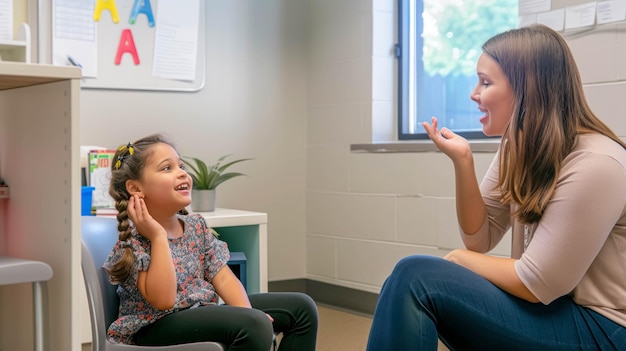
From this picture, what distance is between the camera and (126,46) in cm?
336

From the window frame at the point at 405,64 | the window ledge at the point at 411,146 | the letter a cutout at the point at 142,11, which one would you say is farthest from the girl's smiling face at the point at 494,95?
the letter a cutout at the point at 142,11

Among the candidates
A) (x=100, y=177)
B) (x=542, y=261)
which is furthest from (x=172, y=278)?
(x=100, y=177)

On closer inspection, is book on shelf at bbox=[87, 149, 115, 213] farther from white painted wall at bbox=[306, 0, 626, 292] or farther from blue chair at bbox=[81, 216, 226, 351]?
white painted wall at bbox=[306, 0, 626, 292]

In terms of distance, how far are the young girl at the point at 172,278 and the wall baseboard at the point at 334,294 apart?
1769mm

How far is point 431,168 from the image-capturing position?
3328 millimetres

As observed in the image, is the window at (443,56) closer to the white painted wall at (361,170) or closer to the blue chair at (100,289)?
the white painted wall at (361,170)

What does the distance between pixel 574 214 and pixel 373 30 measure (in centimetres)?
227

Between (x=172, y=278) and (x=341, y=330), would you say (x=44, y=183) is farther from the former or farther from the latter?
(x=341, y=330)

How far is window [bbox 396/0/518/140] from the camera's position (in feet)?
11.0

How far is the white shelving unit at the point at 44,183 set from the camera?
4.76ft

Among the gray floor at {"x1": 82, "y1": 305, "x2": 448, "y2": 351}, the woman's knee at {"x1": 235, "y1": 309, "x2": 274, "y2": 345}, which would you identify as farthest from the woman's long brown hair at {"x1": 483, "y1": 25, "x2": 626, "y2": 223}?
the gray floor at {"x1": 82, "y1": 305, "x2": 448, "y2": 351}

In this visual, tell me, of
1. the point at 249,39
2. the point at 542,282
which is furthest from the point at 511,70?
the point at 249,39

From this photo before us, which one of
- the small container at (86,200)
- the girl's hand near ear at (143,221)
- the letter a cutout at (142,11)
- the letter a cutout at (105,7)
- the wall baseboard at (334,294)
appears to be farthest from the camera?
the wall baseboard at (334,294)

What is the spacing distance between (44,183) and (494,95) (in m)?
0.95
